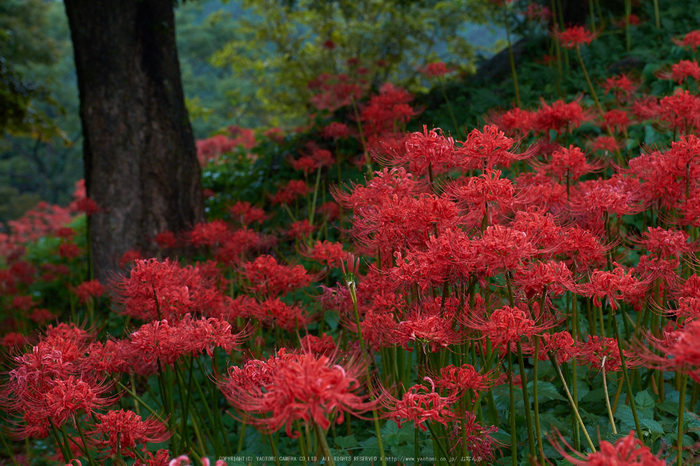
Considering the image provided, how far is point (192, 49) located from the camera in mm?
30891

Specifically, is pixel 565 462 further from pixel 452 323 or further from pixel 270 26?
pixel 270 26

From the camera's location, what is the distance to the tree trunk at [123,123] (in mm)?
5379

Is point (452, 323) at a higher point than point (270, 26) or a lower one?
lower

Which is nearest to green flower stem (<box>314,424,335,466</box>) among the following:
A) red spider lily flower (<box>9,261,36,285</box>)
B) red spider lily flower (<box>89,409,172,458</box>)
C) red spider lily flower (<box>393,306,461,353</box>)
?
red spider lily flower (<box>393,306,461,353</box>)

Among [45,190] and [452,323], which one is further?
[45,190]

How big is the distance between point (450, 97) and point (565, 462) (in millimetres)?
5708

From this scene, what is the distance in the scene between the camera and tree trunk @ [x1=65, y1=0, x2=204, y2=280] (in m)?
5.38

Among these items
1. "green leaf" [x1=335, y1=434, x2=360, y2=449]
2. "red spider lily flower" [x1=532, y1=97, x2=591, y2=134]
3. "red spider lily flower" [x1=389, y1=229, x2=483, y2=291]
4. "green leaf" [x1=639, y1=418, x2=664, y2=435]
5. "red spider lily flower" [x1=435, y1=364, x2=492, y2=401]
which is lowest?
"green leaf" [x1=335, y1=434, x2=360, y2=449]

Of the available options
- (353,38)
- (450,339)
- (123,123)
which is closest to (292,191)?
(123,123)

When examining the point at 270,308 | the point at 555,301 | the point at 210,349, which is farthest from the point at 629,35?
the point at 210,349

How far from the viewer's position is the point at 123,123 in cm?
541

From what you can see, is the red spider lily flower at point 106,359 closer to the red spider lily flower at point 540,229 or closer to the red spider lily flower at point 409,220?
the red spider lily flower at point 409,220

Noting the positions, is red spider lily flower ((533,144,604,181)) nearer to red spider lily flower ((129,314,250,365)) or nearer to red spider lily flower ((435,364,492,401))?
red spider lily flower ((435,364,492,401))

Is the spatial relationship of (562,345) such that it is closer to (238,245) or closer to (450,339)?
(450,339)
